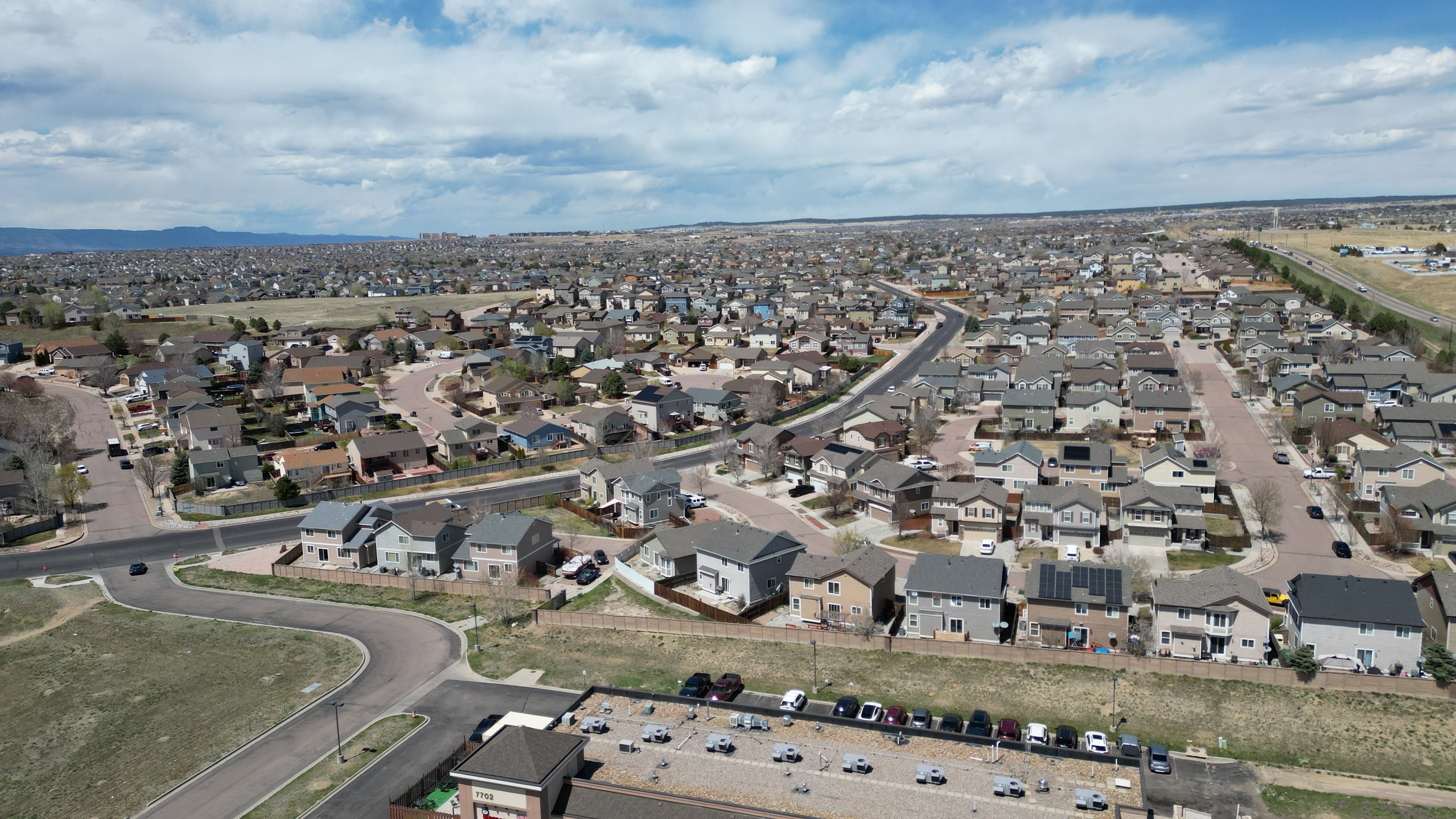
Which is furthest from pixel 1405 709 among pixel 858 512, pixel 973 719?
pixel 858 512

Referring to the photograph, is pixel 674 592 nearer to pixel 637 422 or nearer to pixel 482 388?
pixel 637 422

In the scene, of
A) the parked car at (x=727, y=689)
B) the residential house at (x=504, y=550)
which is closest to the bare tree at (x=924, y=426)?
the residential house at (x=504, y=550)

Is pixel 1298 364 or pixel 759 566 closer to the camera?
pixel 759 566

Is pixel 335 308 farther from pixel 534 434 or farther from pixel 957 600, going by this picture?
pixel 957 600

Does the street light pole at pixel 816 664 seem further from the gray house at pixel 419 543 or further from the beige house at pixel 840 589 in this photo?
the gray house at pixel 419 543

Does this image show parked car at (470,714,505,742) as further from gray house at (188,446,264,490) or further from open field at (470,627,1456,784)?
gray house at (188,446,264,490)

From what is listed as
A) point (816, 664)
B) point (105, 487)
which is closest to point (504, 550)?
point (816, 664)
